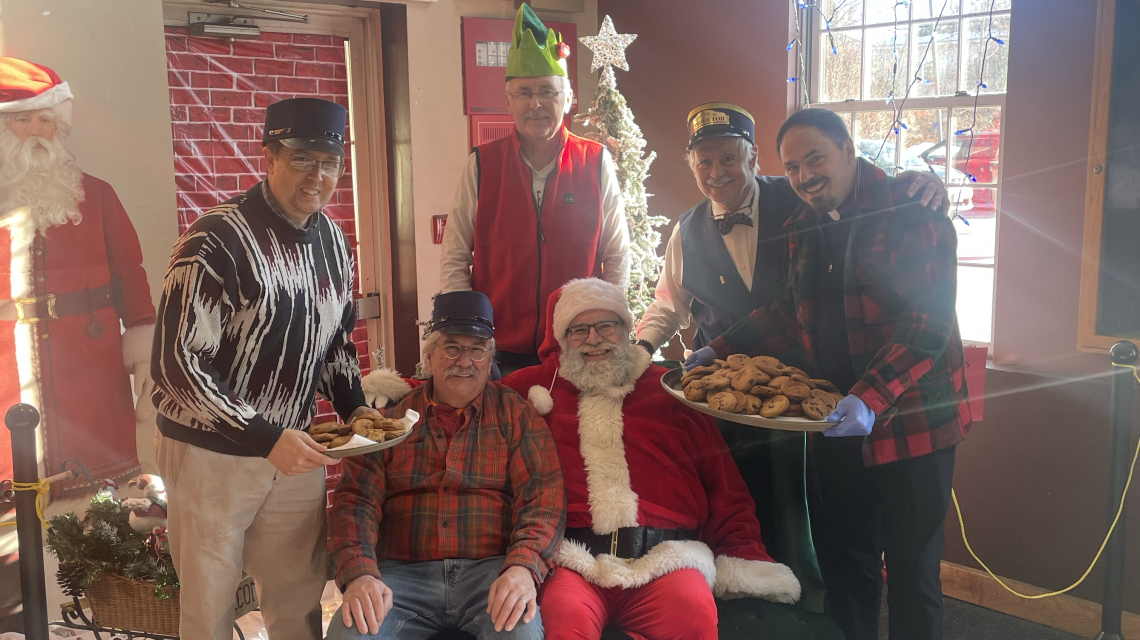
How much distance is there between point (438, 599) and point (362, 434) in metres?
0.47

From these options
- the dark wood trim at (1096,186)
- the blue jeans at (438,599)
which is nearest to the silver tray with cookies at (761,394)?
the blue jeans at (438,599)

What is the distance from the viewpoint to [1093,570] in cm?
306

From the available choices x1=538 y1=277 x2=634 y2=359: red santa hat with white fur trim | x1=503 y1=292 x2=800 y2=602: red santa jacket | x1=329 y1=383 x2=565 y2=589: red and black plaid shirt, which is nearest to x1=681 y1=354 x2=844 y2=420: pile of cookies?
x1=503 y1=292 x2=800 y2=602: red santa jacket

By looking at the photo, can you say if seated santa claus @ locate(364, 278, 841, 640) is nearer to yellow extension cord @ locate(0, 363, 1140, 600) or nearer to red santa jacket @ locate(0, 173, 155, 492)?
yellow extension cord @ locate(0, 363, 1140, 600)

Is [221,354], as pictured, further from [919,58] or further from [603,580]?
[919,58]

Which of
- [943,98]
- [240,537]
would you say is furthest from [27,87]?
[943,98]

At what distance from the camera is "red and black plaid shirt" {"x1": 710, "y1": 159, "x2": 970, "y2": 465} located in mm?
2031

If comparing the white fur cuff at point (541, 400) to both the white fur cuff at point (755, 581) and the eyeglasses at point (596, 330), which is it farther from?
the white fur cuff at point (755, 581)

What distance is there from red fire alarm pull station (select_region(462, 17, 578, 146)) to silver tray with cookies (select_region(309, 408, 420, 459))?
2542 millimetres

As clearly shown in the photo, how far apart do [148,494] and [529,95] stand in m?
1.72

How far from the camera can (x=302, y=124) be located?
73.7 inches

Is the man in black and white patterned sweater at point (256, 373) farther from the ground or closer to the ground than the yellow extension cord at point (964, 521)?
farther from the ground

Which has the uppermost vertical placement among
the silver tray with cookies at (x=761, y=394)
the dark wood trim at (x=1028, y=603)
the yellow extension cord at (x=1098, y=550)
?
the silver tray with cookies at (x=761, y=394)

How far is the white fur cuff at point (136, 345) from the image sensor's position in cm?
297
